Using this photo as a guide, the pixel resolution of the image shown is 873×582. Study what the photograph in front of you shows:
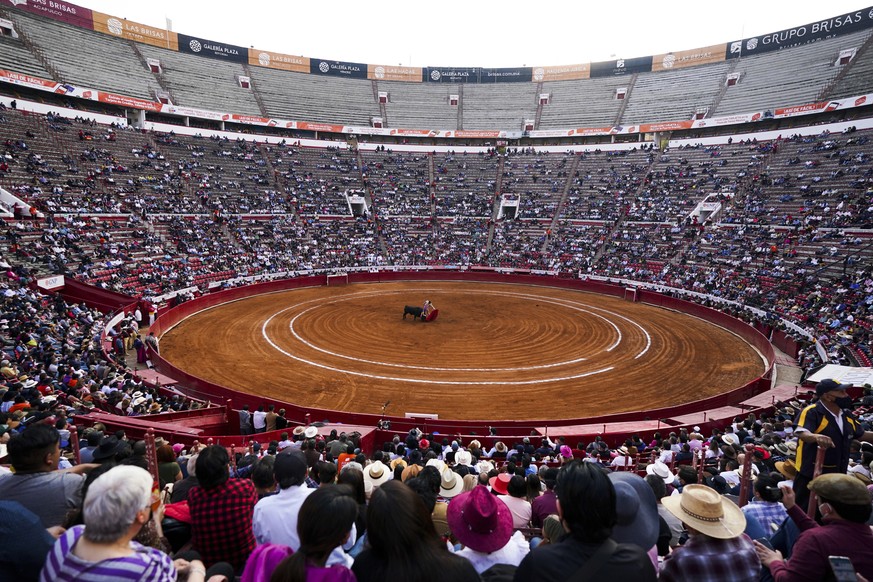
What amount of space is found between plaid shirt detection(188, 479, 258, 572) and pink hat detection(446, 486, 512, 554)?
79.1 inches

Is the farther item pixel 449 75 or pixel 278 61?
pixel 449 75

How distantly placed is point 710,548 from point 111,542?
4.02m

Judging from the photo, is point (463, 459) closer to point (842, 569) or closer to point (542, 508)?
point (542, 508)

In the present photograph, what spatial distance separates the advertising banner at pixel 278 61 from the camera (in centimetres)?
7494

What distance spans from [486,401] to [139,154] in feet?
158

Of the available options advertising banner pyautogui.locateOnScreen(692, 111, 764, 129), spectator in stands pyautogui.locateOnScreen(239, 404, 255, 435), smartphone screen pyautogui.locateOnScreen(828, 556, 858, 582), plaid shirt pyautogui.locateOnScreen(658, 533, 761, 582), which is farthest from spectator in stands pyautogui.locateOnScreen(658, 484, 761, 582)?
advertising banner pyautogui.locateOnScreen(692, 111, 764, 129)

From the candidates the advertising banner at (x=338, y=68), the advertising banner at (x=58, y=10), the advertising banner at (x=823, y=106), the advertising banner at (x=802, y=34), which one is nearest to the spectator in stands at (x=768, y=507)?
the advertising banner at (x=823, y=106)

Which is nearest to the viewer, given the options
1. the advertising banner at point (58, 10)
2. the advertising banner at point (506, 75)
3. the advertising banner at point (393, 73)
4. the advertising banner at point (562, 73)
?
the advertising banner at point (58, 10)

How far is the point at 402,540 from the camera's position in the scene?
2.72 meters

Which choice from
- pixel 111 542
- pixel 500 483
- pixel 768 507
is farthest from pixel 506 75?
pixel 111 542

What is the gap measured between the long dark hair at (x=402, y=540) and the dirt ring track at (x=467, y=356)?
49.0 feet

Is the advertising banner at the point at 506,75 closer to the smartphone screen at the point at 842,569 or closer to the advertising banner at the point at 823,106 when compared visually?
the advertising banner at the point at 823,106

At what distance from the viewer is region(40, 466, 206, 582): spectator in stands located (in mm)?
2573

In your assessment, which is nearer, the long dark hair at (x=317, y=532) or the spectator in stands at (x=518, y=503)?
the long dark hair at (x=317, y=532)
